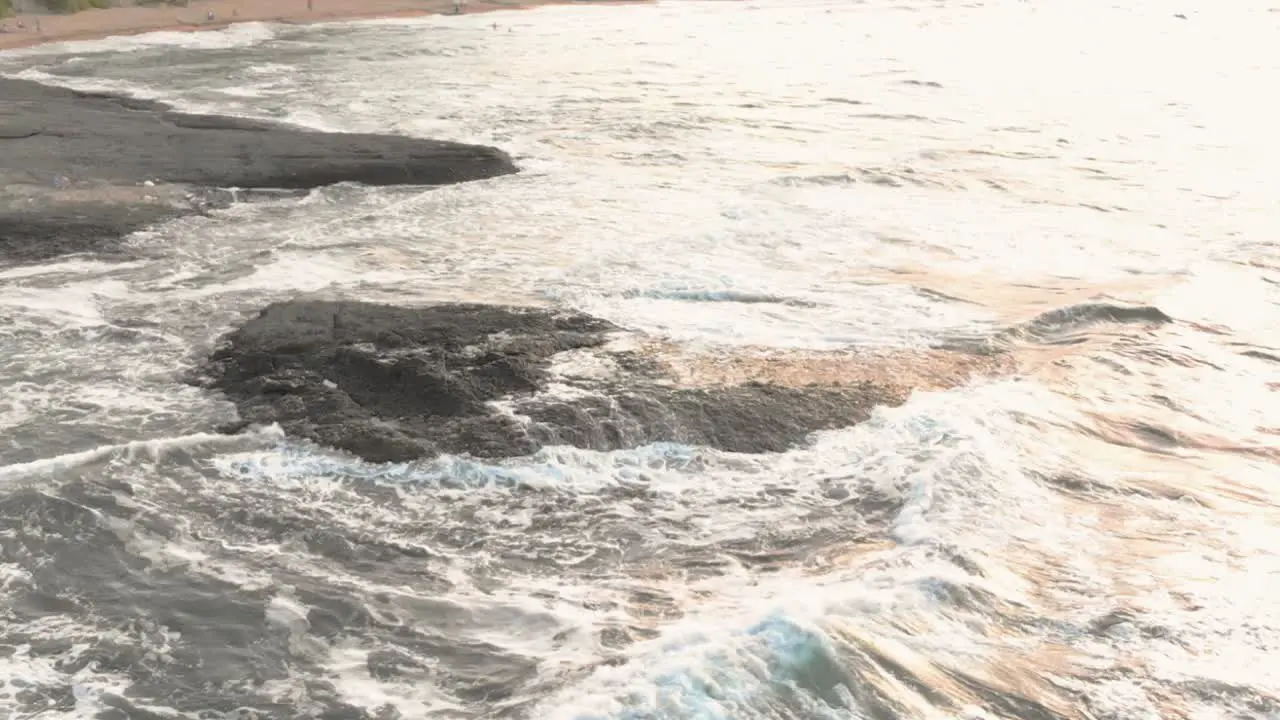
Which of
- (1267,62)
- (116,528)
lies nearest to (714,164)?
(116,528)

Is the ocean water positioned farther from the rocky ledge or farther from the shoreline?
the shoreline

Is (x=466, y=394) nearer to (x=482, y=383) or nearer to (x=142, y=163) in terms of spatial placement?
(x=482, y=383)

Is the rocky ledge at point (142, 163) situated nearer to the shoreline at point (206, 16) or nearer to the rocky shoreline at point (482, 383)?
the rocky shoreline at point (482, 383)

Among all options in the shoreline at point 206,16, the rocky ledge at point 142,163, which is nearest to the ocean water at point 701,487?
the rocky ledge at point 142,163

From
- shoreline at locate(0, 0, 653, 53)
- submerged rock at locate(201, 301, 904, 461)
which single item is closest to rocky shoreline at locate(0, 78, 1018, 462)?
submerged rock at locate(201, 301, 904, 461)

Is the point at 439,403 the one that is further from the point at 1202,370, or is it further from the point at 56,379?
the point at 1202,370

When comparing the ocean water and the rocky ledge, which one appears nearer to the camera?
the ocean water

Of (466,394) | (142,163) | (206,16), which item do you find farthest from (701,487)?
(206,16)
